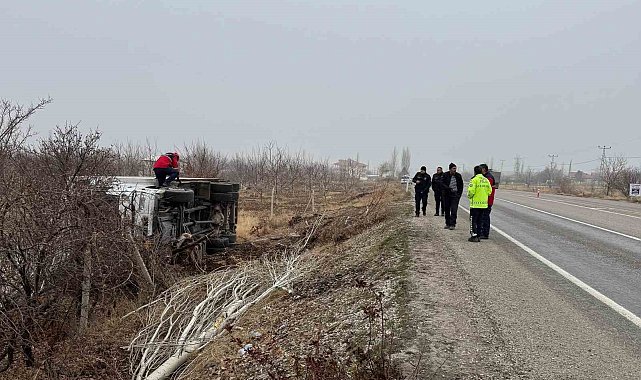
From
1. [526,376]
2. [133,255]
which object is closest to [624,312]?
[526,376]

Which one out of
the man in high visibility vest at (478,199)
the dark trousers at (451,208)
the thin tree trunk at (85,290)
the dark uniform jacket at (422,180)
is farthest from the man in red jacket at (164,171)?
the man in high visibility vest at (478,199)

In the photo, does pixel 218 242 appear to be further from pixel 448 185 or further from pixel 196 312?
pixel 196 312

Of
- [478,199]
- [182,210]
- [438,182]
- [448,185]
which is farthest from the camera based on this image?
[438,182]

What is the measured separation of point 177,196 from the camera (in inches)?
419

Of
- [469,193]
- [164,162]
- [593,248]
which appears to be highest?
Answer: [164,162]

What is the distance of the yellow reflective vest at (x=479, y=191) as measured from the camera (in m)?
9.86

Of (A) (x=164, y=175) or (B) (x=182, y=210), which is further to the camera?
(A) (x=164, y=175)

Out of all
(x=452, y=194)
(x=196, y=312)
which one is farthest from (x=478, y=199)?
(x=196, y=312)

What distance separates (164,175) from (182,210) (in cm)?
143

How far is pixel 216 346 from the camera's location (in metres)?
5.56

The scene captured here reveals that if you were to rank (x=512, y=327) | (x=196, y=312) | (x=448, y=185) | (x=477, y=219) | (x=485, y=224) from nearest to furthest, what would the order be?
1. (x=512, y=327)
2. (x=196, y=312)
3. (x=477, y=219)
4. (x=485, y=224)
5. (x=448, y=185)

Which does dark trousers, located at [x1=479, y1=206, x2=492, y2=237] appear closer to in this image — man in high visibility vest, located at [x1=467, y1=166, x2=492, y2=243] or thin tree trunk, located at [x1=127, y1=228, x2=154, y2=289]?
man in high visibility vest, located at [x1=467, y1=166, x2=492, y2=243]

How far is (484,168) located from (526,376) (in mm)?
7016

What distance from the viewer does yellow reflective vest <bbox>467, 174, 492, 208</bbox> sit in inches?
388
